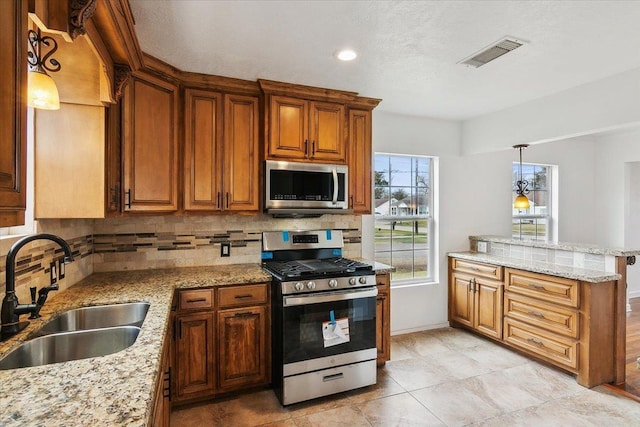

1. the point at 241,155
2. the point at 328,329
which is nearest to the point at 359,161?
the point at 241,155

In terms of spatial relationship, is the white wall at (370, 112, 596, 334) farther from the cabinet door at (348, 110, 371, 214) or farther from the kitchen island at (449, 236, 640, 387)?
the cabinet door at (348, 110, 371, 214)

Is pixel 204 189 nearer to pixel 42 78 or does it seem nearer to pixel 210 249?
pixel 210 249

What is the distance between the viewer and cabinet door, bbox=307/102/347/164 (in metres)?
3.06

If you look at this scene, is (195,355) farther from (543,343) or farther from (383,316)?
(543,343)

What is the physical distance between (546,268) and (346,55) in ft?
8.32

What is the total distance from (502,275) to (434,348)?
1.00 metres

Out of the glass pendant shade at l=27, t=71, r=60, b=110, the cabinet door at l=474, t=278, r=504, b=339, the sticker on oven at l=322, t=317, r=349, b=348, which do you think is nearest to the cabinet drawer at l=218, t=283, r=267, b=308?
the sticker on oven at l=322, t=317, r=349, b=348

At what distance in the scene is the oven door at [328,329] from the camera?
2510 mm

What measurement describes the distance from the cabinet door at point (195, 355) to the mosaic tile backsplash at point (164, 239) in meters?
0.66

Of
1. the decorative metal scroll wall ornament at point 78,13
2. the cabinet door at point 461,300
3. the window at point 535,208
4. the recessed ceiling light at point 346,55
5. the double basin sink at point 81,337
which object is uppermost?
the recessed ceiling light at point 346,55

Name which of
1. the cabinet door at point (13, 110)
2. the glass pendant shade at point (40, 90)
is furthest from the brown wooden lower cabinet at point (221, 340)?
the cabinet door at point (13, 110)

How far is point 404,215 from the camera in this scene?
4.04m

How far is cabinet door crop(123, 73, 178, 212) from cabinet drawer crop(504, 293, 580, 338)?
3186 millimetres

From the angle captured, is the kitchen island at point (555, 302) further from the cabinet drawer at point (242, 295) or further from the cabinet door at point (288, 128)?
the cabinet drawer at point (242, 295)
